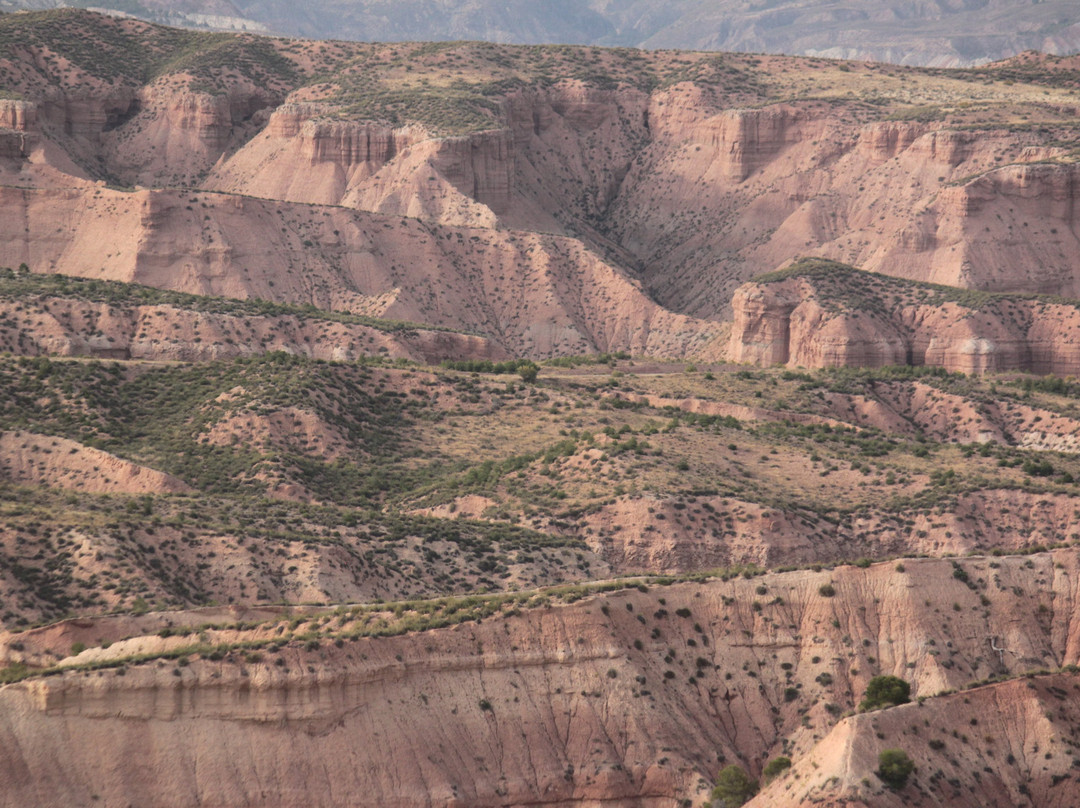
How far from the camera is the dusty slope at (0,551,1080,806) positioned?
59.6 metres

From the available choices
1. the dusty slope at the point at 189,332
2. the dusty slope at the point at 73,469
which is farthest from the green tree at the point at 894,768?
the dusty slope at the point at 189,332

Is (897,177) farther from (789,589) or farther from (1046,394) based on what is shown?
(789,589)

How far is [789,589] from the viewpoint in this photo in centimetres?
→ 7119

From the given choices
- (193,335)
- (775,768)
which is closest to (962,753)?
(775,768)

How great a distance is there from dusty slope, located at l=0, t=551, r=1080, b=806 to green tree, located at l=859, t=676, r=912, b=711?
1.20m

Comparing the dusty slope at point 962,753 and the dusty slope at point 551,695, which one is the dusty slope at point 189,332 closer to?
the dusty slope at point 551,695

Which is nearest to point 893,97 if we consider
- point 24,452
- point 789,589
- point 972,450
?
point 972,450

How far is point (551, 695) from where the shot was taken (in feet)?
214

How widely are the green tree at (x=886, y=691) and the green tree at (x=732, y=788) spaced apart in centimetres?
514

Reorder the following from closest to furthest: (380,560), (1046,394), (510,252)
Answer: (380,560), (1046,394), (510,252)

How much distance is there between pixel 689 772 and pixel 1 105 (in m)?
110

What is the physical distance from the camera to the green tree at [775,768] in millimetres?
63500

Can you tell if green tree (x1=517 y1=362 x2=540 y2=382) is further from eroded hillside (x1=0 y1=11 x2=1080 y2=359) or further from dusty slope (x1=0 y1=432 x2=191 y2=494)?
dusty slope (x1=0 y1=432 x2=191 y2=494)

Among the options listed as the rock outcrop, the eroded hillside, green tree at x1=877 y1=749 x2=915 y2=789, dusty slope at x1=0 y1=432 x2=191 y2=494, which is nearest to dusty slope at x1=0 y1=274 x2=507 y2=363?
the rock outcrop
